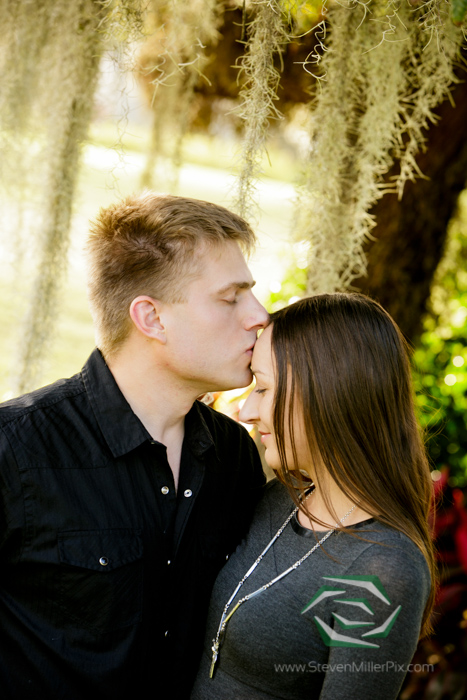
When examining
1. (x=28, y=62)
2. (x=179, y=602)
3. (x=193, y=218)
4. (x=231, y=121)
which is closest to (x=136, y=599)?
(x=179, y=602)

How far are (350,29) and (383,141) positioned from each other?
1.21 feet

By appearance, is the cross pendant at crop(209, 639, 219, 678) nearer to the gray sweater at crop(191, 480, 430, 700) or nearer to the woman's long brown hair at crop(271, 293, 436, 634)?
the gray sweater at crop(191, 480, 430, 700)

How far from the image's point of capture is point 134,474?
4.72ft

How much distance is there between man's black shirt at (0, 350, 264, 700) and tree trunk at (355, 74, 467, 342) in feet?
4.53

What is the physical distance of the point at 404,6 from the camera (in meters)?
1.68

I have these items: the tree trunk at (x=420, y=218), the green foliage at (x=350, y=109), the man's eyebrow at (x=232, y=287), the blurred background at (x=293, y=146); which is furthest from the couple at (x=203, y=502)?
the tree trunk at (x=420, y=218)

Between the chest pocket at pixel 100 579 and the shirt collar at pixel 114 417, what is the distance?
0.19 meters

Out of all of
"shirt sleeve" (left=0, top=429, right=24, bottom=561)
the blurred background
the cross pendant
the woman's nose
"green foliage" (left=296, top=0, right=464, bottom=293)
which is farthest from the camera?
"green foliage" (left=296, top=0, right=464, bottom=293)

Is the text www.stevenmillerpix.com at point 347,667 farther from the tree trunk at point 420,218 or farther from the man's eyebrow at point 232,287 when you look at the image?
the tree trunk at point 420,218

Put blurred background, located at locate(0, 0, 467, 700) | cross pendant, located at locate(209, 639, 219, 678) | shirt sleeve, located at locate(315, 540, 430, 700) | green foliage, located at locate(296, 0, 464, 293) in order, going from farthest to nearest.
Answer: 1. green foliage, located at locate(296, 0, 464, 293)
2. blurred background, located at locate(0, 0, 467, 700)
3. cross pendant, located at locate(209, 639, 219, 678)
4. shirt sleeve, located at locate(315, 540, 430, 700)

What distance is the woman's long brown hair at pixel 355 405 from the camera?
4.49 feet

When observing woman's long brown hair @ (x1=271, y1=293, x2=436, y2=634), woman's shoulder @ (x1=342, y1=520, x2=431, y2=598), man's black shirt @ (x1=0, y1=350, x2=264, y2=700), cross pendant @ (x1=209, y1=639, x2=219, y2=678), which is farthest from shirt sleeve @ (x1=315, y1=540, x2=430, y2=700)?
man's black shirt @ (x1=0, y1=350, x2=264, y2=700)

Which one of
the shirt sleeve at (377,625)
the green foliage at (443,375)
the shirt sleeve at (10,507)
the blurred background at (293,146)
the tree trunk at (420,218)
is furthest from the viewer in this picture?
the green foliage at (443,375)

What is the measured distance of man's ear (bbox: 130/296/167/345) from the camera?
154 centimetres
